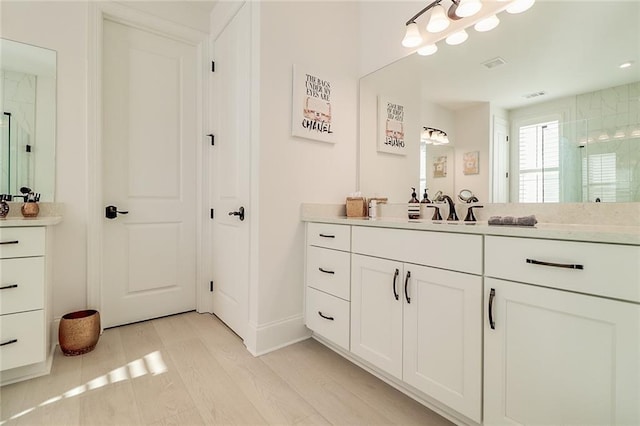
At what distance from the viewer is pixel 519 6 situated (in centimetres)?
147

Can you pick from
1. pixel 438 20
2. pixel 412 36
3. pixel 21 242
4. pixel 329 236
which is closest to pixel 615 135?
pixel 438 20

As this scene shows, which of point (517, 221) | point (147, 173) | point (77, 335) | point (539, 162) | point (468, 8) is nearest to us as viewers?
point (517, 221)

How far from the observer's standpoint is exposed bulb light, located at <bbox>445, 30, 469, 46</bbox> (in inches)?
67.8

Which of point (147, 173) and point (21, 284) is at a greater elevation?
point (147, 173)

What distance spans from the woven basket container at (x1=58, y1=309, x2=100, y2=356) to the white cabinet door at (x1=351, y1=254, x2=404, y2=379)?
1.66 m

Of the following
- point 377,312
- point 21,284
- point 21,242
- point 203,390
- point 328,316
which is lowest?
point 203,390

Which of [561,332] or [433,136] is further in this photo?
[433,136]

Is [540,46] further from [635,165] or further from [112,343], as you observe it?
[112,343]

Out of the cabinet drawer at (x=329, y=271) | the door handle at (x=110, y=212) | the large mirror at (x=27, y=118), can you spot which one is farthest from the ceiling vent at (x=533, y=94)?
the large mirror at (x=27, y=118)

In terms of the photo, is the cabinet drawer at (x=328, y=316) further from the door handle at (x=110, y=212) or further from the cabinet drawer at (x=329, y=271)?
the door handle at (x=110, y=212)

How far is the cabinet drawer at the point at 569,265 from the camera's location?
32.2 inches

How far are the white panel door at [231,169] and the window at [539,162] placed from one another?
1.62 metres

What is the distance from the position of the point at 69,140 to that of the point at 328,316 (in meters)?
2.15

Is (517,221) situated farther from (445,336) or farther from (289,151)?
(289,151)
